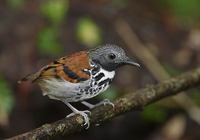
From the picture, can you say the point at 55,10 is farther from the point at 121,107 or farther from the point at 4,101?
the point at 121,107

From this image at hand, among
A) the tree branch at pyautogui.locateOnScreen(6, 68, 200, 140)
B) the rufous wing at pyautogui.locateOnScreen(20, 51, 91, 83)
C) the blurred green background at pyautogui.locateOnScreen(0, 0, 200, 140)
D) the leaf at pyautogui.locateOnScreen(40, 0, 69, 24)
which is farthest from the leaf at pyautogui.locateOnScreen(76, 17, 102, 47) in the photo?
the rufous wing at pyautogui.locateOnScreen(20, 51, 91, 83)

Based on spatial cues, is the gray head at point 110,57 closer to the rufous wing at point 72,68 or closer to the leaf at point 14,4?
the rufous wing at point 72,68

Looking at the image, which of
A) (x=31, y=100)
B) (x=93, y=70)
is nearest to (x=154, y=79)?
(x=31, y=100)

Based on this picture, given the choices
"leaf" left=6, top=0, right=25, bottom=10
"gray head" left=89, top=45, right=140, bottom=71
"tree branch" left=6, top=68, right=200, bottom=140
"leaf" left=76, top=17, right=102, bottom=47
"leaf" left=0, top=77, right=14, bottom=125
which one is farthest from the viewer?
"leaf" left=6, top=0, right=25, bottom=10

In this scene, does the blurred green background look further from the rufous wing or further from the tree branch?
the rufous wing

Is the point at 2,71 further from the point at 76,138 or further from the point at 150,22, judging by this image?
the point at 150,22

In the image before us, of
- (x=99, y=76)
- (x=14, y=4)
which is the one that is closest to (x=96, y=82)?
(x=99, y=76)

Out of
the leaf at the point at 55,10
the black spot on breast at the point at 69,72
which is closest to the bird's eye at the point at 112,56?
the black spot on breast at the point at 69,72
